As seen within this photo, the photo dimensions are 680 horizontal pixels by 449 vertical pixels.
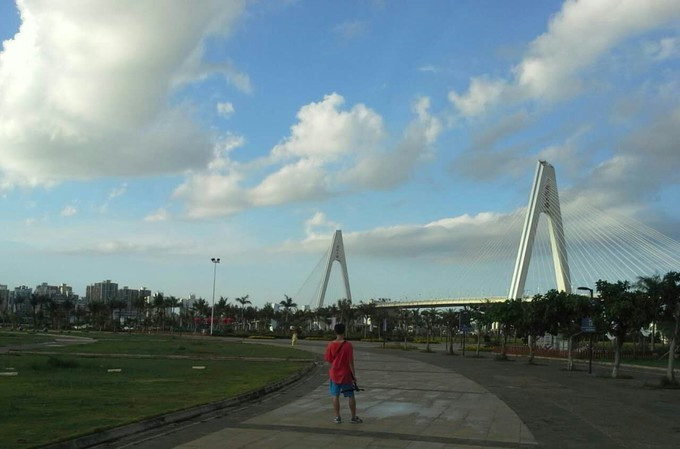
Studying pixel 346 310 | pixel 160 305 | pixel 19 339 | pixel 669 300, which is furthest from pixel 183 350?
pixel 160 305

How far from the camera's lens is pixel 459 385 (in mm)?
20953

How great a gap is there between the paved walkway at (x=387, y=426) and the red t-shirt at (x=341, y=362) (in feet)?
2.59

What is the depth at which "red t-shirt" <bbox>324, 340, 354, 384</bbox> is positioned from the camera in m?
11.2

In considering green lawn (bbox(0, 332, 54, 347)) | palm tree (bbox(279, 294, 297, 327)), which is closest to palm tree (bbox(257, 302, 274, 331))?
palm tree (bbox(279, 294, 297, 327))

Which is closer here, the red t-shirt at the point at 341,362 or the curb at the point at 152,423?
the curb at the point at 152,423

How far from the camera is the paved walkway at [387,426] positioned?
9594 mm

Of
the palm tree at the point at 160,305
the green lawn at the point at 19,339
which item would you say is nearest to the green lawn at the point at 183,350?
the green lawn at the point at 19,339

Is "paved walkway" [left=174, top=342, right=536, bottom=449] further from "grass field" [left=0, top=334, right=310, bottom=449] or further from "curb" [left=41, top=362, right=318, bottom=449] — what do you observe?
"grass field" [left=0, top=334, right=310, bottom=449]

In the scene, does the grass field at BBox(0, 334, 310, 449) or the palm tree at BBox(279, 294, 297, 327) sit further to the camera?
the palm tree at BBox(279, 294, 297, 327)

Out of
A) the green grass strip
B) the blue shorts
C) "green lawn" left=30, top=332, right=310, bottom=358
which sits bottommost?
"green lawn" left=30, top=332, right=310, bottom=358

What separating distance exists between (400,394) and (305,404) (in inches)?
140

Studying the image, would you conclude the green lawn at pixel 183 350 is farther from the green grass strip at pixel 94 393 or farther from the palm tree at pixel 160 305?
the palm tree at pixel 160 305

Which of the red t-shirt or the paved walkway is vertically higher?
the red t-shirt

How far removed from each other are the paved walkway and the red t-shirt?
788 mm
